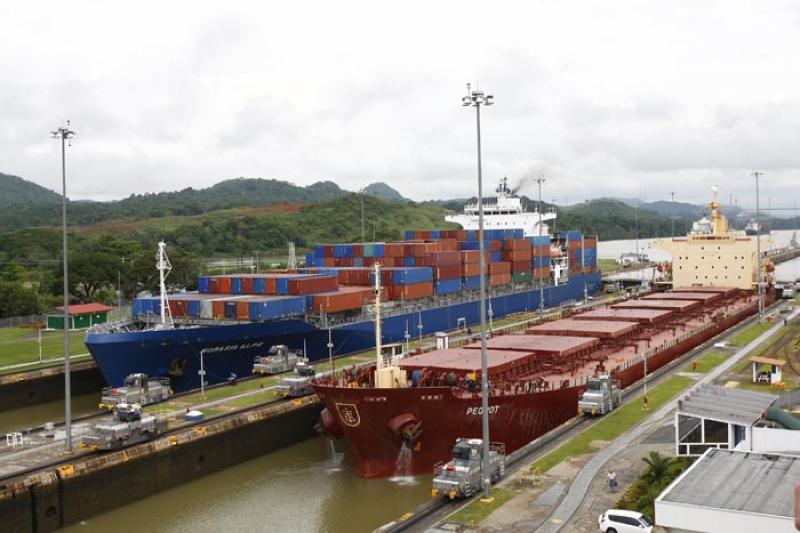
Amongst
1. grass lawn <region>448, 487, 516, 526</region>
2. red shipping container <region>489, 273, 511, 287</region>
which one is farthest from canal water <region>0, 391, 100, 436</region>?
red shipping container <region>489, 273, 511, 287</region>

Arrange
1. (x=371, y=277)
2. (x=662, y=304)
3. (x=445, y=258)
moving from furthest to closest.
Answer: (x=445, y=258), (x=662, y=304), (x=371, y=277)

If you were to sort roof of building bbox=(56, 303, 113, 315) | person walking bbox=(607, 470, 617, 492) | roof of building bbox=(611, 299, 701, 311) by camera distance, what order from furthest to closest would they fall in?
1. roof of building bbox=(56, 303, 113, 315)
2. roof of building bbox=(611, 299, 701, 311)
3. person walking bbox=(607, 470, 617, 492)

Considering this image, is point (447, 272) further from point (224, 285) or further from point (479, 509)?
point (479, 509)

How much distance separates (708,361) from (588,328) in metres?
7.16

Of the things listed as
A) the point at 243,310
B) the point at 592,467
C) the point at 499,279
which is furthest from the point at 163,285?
the point at 499,279

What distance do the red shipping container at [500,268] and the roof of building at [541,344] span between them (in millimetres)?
24560

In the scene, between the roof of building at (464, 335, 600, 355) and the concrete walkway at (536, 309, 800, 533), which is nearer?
the concrete walkway at (536, 309, 800, 533)

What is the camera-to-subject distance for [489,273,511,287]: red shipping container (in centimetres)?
6824

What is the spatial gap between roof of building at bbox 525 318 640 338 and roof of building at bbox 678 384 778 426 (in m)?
16.8

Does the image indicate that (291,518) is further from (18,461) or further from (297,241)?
(297,241)

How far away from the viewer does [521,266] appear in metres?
73.3

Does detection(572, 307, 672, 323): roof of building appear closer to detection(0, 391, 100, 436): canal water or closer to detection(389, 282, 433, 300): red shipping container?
detection(389, 282, 433, 300): red shipping container

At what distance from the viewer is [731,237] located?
246 ft

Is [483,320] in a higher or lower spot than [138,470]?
higher
